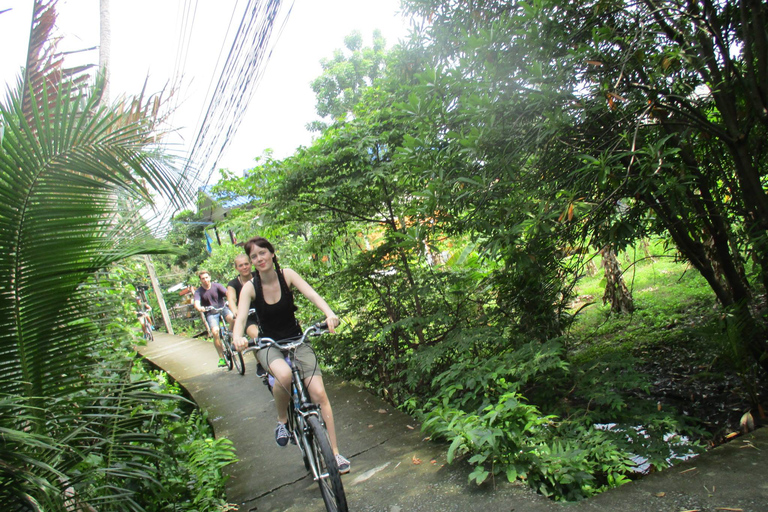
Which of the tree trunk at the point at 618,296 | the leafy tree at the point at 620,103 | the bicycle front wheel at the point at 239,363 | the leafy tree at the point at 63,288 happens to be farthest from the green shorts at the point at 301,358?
the tree trunk at the point at 618,296

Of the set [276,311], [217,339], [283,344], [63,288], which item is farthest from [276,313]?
[217,339]

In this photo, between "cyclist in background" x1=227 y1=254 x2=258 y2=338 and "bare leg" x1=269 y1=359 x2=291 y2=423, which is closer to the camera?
"bare leg" x1=269 y1=359 x2=291 y2=423

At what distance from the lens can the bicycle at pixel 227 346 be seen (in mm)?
8148

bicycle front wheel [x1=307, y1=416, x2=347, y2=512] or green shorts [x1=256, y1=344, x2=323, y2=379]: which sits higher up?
green shorts [x1=256, y1=344, x2=323, y2=379]

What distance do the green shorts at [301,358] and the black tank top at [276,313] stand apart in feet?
0.56

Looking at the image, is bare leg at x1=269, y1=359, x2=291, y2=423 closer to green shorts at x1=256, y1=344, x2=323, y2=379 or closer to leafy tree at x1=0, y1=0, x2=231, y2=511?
green shorts at x1=256, y1=344, x2=323, y2=379

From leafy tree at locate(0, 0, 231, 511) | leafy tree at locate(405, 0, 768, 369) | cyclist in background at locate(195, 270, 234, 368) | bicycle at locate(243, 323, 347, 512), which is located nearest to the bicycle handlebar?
bicycle at locate(243, 323, 347, 512)

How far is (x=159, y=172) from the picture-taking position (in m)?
3.14

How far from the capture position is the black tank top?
11.9 ft

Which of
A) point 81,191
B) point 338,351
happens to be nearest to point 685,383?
point 338,351

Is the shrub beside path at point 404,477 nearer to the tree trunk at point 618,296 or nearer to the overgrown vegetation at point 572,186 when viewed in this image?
the overgrown vegetation at point 572,186

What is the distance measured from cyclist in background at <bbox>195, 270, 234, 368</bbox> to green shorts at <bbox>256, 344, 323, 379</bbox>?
17.8 feet

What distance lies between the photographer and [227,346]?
28.0 feet

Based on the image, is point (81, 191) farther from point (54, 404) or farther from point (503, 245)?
point (503, 245)
